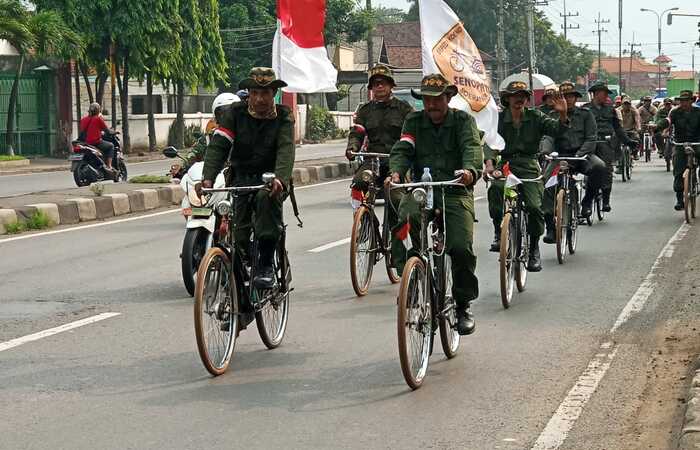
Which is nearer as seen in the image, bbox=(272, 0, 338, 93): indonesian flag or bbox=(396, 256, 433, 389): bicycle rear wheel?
bbox=(396, 256, 433, 389): bicycle rear wheel

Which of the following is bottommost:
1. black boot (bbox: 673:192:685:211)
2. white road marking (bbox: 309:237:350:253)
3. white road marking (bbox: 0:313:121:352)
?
white road marking (bbox: 0:313:121:352)

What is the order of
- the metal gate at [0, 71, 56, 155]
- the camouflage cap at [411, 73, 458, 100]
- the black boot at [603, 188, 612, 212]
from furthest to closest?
the metal gate at [0, 71, 56, 155]
the black boot at [603, 188, 612, 212]
the camouflage cap at [411, 73, 458, 100]

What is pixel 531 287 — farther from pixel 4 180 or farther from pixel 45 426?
pixel 4 180

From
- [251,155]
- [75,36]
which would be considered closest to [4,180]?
[75,36]

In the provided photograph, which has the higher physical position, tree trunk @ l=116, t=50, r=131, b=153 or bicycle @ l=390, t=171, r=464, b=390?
tree trunk @ l=116, t=50, r=131, b=153

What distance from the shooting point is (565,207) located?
12.7 m

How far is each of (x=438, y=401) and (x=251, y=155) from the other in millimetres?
2132

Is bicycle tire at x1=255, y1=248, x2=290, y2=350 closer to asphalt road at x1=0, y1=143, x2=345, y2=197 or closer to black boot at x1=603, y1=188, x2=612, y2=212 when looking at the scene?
black boot at x1=603, y1=188, x2=612, y2=212

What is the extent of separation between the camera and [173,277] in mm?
11430

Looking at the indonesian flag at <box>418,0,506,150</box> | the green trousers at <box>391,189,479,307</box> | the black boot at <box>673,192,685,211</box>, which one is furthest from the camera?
the black boot at <box>673,192,685,211</box>

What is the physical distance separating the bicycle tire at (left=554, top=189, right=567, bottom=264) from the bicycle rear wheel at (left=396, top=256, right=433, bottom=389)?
535 centimetres

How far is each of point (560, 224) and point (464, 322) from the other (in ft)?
15.7

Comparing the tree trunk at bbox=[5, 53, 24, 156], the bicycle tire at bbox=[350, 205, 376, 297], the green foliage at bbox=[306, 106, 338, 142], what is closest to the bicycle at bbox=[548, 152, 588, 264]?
the bicycle tire at bbox=[350, 205, 376, 297]

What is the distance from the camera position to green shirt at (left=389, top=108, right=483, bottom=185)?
304 inches
